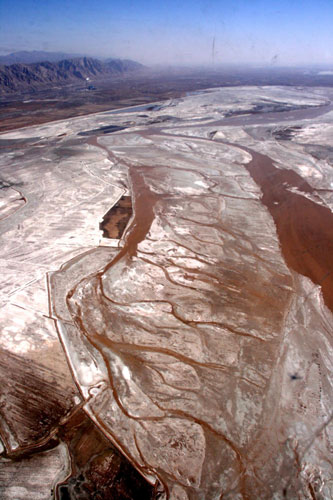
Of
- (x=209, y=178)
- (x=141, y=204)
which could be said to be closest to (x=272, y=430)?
(x=141, y=204)

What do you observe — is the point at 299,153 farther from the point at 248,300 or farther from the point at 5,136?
the point at 5,136

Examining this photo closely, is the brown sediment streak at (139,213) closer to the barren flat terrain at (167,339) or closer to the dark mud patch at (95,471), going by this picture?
the barren flat terrain at (167,339)

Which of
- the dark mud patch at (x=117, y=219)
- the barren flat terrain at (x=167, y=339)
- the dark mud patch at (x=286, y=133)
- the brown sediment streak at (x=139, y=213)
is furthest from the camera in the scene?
the dark mud patch at (x=286, y=133)

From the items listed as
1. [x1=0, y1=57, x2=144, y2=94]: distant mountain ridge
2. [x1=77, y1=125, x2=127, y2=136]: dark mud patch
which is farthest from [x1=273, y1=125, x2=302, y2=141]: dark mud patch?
[x1=0, y1=57, x2=144, y2=94]: distant mountain ridge

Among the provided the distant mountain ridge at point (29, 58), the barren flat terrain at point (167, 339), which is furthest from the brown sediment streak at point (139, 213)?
the distant mountain ridge at point (29, 58)

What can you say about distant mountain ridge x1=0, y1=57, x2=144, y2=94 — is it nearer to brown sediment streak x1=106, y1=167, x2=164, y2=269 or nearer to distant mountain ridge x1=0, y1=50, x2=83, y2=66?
distant mountain ridge x1=0, y1=50, x2=83, y2=66

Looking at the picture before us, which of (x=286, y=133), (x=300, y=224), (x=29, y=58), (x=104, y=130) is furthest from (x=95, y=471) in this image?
(x=29, y=58)
